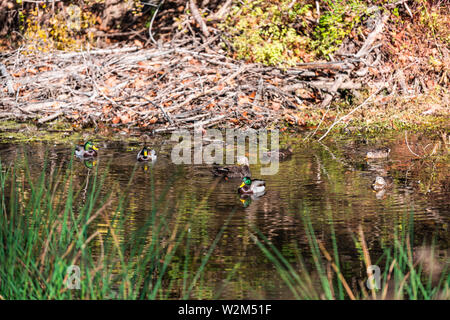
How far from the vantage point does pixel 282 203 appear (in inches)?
355

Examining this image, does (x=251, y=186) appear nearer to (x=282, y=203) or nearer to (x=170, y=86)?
(x=282, y=203)

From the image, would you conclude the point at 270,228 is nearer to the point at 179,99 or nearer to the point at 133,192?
the point at 133,192

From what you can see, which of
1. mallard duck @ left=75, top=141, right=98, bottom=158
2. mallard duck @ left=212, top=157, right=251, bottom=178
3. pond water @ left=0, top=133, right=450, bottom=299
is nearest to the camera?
pond water @ left=0, top=133, right=450, bottom=299

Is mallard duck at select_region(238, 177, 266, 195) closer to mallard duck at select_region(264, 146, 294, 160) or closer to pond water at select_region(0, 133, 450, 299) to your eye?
pond water at select_region(0, 133, 450, 299)

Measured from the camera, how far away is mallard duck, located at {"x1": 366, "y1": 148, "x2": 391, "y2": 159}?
39.0 ft

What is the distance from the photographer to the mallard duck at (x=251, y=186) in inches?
373

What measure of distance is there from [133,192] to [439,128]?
7807 millimetres

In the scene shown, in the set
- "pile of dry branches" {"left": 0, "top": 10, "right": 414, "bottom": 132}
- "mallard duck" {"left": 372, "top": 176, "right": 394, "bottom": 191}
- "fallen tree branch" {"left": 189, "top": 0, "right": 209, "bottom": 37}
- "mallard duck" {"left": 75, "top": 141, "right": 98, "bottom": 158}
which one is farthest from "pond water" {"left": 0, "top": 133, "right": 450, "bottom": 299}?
"fallen tree branch" {"left": 189, "top": 0, "right": 209, "bottom": 37}

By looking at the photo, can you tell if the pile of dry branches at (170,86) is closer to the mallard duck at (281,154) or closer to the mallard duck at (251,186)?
the mallard duck at (281,154)

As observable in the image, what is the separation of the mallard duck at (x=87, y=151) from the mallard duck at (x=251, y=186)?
144 inches

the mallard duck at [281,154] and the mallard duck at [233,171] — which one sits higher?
the mallard duck at [281,154]

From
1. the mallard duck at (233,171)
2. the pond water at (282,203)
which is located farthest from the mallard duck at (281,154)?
the mallard duck at (233,171)

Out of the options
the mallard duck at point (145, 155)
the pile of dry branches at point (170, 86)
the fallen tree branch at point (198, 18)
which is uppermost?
the fallen tree branch at point (198, 18)

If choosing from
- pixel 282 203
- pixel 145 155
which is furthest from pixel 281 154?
pixel 282 203
